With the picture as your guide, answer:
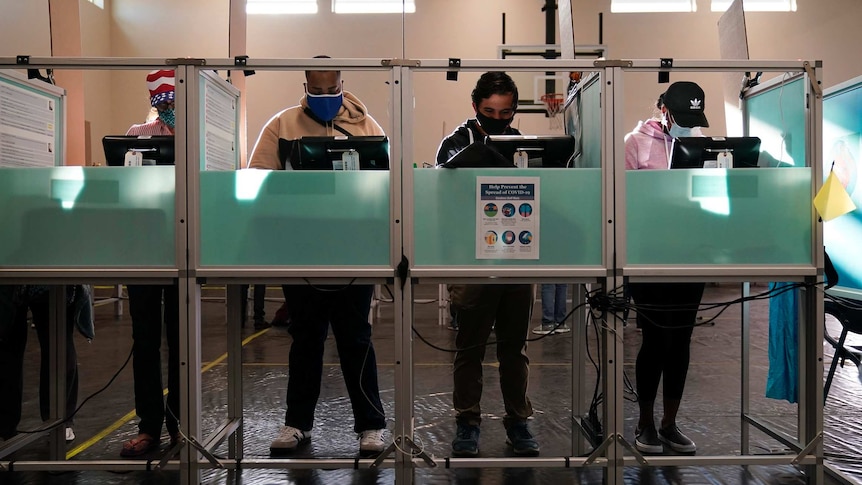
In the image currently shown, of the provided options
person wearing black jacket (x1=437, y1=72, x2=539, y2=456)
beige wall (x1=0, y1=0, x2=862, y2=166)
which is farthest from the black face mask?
beige wall (x1=0, y1=0, x2=862, y2=166)

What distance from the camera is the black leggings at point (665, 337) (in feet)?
7.80

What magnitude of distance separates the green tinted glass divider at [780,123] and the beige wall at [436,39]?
19.5 feet

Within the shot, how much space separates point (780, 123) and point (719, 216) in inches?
23.4

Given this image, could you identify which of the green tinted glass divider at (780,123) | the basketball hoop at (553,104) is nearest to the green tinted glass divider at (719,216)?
the green tinted glass divider at (780,123)

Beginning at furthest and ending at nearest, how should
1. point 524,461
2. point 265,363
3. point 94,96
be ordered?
point 94,96, point 265,363, point 524,461

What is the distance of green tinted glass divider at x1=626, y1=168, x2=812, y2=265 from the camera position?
205cm

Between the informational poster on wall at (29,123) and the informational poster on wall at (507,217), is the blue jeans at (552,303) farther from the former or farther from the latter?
the informational poster on wall at (29,123)

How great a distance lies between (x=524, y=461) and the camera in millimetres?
1991

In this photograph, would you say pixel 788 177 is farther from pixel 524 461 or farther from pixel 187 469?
pixel 187 469

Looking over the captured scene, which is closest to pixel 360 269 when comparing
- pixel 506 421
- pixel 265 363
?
pixel 506 421

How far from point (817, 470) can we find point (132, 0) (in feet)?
31.3

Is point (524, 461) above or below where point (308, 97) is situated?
below

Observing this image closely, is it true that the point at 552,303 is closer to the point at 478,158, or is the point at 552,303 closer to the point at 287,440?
the point at 287,440

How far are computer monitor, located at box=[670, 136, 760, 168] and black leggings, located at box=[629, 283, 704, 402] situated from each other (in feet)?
1.59
